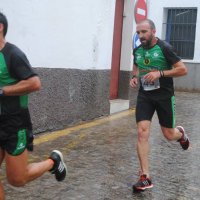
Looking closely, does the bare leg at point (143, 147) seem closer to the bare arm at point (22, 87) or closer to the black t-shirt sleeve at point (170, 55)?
the black t-shirt sleeve at point (170, 55)

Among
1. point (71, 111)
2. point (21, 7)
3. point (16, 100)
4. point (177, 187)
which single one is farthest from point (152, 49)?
point (71, 111)

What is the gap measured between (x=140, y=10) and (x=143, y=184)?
251 inches

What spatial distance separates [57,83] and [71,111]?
809 mm

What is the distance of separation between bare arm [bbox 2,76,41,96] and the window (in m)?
14.1

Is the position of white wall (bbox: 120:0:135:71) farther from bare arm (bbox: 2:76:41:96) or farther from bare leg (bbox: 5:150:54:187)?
bare arm (bbox: 2:76:41:96)

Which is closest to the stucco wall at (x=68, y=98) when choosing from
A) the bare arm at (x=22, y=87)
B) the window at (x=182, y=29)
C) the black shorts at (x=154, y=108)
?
the black shorts at (x=154, y=108)

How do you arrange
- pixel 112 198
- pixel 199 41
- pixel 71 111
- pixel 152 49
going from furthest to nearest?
1. pixel 199 41
2. pixel 71 111
3. pixel 152 49
4. pixel 112 198

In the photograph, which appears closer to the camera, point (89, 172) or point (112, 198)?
point (112, 198)

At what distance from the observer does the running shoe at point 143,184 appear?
4.89m

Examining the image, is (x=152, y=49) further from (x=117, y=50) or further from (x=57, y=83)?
(x=117, y=50)

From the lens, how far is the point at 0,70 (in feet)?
11.6

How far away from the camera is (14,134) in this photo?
3.64m

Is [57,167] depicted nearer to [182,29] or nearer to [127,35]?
[127,35]

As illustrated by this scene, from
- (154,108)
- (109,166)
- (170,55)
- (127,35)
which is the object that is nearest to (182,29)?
(127,35)
